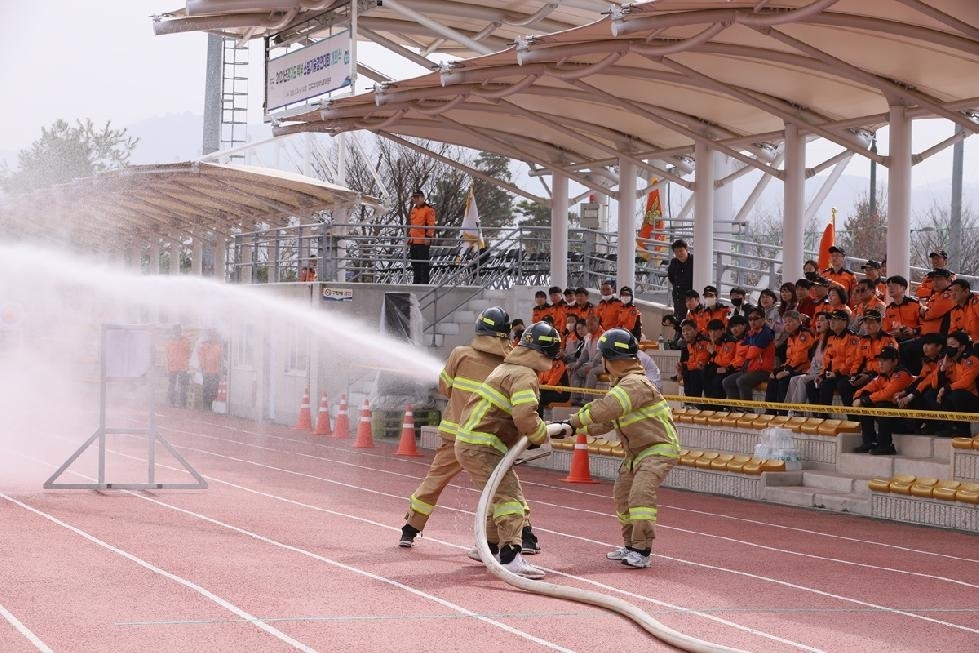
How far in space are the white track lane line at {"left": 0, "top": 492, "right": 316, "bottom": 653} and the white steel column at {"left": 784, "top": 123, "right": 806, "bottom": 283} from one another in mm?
11625

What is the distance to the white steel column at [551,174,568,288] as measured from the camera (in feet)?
85.0

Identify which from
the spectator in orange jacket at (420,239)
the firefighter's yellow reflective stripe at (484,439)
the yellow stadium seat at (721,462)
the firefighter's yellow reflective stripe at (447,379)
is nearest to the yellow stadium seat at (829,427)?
the yellow stadium seat at (721,462)

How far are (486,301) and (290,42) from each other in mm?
11892

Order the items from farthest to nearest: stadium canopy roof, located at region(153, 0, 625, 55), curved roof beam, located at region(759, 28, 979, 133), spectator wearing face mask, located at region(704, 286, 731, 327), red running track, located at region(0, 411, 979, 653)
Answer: stadium canopy roof, located at region(153, 0, 625, 55) → spectator wearing face mask, located at region(704, 286, 731, 327) → curved roof beam, located at region(759, 28, 979, 133) → red running track, located at region(0, 411, 979, 653)

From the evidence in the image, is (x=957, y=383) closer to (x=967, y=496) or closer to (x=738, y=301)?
(x=967, y=496)

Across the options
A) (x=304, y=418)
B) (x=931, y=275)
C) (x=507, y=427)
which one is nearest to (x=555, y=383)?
(x=931, y=275)

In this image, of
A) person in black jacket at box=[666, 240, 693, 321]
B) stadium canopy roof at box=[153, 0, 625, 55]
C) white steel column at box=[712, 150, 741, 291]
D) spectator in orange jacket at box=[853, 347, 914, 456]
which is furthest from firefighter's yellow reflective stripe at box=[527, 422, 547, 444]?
stadium canopy roof at box=[153, 0, 625, 55]

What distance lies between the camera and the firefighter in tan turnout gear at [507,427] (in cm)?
1023

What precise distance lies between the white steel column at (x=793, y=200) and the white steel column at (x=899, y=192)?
197 centimetres

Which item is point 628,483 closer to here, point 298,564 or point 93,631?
point 298,564

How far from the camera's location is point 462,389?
37.1 ft

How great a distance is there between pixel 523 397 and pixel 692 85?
9.73 meters

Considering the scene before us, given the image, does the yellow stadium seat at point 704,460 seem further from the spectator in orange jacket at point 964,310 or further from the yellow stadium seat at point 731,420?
the spectator in orange jacket at point 964,310

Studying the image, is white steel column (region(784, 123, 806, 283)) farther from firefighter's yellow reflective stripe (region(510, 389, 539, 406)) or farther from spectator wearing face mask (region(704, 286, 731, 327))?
firefighter's yellow reflective stripe (region(510, 389, 539, 406))
